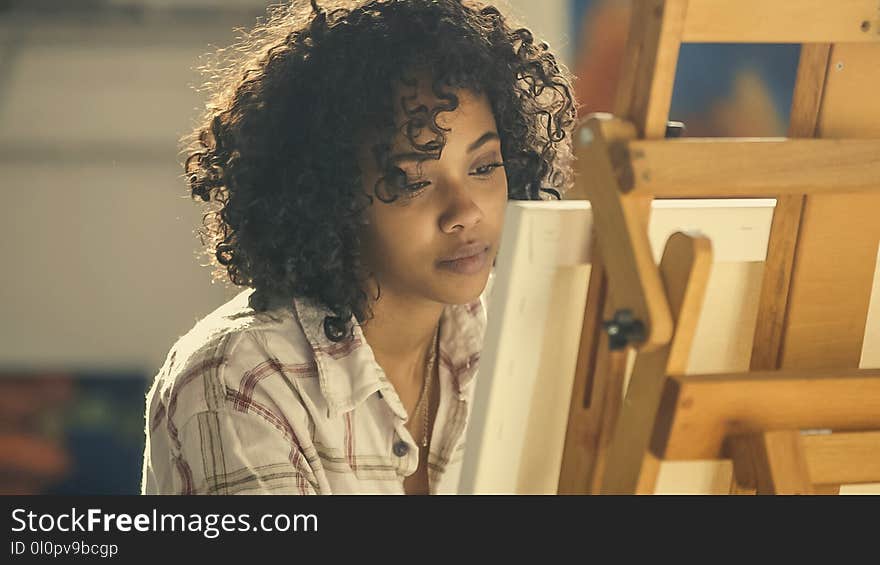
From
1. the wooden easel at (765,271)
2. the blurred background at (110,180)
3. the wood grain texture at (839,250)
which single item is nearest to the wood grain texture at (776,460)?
the wooden easel at (765,271)

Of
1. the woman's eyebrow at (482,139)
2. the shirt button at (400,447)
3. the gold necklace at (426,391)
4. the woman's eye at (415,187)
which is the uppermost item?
the woman's eyebrow at (482,139)

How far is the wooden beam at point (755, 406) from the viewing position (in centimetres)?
88

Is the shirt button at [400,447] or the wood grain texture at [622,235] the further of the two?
the shirt button at [400,447]

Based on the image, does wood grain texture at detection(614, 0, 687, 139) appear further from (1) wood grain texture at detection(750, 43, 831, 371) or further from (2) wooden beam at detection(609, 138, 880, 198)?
(1) wood grain texture at detection(750, 43, 831, 371)

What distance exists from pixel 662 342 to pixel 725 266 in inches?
7.5

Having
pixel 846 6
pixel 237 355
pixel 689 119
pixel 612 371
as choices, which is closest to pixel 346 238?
pixel 237 355

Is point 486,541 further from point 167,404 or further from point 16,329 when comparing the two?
point 16,329

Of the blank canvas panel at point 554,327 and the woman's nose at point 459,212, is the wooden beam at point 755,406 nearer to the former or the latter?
the blank canvas panel at point 554,327

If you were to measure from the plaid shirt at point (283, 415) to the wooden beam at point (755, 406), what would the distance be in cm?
51

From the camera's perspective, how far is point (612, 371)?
960 millimetres

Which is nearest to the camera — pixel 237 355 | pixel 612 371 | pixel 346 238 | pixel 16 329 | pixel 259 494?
pixel 612 371

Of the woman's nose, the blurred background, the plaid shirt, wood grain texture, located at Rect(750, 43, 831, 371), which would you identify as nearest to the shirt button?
the plaid shirt

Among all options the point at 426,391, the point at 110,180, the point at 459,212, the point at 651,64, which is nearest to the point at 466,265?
the point at 459,212

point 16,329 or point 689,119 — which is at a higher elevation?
point 689,119
